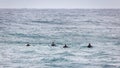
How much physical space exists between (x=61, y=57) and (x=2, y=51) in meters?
8.87

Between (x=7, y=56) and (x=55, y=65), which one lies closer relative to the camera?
(x=55, y=65)

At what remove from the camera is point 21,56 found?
125ft

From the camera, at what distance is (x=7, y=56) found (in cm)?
3781

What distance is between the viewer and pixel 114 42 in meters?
53.3

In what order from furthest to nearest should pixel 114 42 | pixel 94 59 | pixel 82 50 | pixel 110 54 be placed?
pixel 114 42, pixel 82 50, pixel 110 54, pixel 94 59

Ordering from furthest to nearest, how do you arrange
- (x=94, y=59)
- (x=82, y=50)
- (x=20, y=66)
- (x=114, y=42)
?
1. (x=114, y=42)
2. (x=82, y=50)
3. (x=94, y=59)
4. (x=20, y=66)

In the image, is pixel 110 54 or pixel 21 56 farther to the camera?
pixel 110 54

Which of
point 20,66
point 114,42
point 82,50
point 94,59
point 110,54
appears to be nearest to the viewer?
point 20,66

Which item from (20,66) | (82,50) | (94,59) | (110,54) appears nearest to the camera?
(20,66)

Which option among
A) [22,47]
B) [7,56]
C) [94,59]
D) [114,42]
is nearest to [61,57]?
[94,59]

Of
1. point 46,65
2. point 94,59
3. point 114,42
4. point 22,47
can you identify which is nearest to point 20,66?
point 46,65

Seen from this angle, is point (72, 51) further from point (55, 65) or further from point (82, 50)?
point (55, 65)

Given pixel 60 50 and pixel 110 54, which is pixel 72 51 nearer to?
pixel 60 50

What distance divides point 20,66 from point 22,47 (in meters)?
13.3
